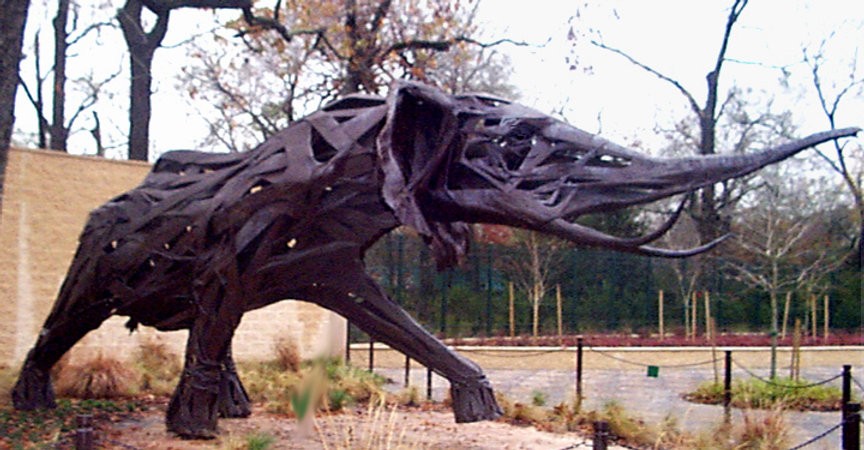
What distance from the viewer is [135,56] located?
72.8ft

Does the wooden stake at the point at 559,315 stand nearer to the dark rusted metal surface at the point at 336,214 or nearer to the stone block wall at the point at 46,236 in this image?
the stone block wall at the point at 46,236

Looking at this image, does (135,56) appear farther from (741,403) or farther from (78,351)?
(741,403)

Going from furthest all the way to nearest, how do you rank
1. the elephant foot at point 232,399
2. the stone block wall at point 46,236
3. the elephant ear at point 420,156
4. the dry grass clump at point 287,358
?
the dry grass clump at point 287,358, the stone block wall at point 46,236, the elephant foot at point 232,399, the elephant ear at point 420,156

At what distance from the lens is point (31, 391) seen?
33.0ft

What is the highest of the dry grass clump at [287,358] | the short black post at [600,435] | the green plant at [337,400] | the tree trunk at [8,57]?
the tree trunk at [8,57]

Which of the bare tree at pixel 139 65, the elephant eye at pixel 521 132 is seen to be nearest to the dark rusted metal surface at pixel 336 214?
the elephant eye at pixel 521 132

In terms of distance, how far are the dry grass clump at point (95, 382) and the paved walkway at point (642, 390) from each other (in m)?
4.10

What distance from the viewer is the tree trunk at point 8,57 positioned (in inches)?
332

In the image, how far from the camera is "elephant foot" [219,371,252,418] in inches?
394

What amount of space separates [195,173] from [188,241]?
909mm

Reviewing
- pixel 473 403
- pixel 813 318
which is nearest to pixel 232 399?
pixel 473 403

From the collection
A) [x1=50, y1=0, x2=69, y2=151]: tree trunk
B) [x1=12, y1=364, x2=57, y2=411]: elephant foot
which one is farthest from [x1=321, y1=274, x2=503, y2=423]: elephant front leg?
[x1=50, y1=0, x2=69, y2=151]: tree trunk

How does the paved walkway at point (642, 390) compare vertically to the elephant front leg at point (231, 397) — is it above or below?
below

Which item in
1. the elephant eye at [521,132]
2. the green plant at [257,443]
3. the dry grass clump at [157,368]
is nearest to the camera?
the elephant eye at [521,132]
